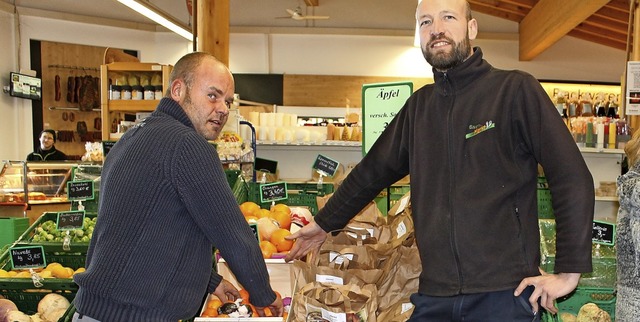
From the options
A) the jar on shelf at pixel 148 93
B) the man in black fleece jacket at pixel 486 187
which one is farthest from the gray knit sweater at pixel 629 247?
the jar on shelf at pixel 148 93

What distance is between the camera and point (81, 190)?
3895 mm

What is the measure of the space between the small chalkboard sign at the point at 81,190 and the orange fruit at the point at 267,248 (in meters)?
1.36

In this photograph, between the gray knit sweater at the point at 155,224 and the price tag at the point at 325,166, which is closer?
the gray knit sweater at the point at 155,224

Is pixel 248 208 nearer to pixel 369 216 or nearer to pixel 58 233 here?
pixel 369 216

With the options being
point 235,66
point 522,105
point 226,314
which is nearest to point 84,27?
point 235,66

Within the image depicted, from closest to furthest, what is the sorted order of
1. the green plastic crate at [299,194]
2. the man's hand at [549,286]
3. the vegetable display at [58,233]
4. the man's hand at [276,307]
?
the man's hand at [549,286]
the man's hand at [276,307]
the vegetable display at [58,233]
the green plastic crate at [299,194]

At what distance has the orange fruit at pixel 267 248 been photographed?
310 centimetres

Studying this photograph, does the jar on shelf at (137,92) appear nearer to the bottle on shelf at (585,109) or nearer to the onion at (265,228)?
the onion at (265,228)

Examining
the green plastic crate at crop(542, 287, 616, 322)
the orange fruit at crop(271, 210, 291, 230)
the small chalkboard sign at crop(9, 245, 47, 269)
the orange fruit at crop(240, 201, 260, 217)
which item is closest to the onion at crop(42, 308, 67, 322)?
the small chalkboard sign at crop(9, 245, 47, 269)

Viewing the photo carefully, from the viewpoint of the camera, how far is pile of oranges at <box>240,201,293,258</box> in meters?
3.17

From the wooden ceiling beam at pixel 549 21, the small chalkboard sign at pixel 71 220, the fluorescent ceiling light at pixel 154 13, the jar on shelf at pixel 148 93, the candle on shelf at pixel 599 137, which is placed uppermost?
the wooden ceiling beam at pixel 549 21

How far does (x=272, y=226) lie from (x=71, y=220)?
125 cm

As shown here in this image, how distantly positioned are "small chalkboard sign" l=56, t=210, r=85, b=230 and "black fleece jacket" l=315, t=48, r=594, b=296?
7.76 feet

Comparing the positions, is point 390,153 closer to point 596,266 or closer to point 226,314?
point 226,314
